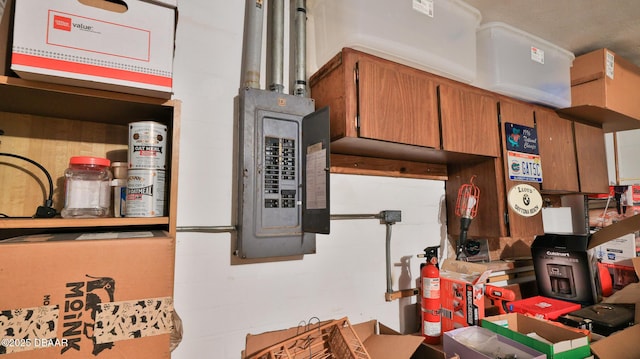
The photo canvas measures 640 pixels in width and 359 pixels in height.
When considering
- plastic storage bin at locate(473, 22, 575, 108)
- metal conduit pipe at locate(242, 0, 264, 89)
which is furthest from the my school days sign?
metal conduit pipe at locate(242, 0, 264, 89)

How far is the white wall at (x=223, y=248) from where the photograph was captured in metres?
1.26

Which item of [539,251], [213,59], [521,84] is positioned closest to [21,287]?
[213,59]

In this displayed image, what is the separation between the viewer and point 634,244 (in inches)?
87.8

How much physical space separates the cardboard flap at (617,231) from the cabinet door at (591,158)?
14.5 inches

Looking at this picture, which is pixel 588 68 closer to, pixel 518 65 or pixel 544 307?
pixel 518 65

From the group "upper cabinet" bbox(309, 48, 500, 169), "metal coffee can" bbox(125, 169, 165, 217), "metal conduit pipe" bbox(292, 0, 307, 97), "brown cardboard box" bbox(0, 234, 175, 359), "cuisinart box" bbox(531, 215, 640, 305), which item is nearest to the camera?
"brown cardboard box" bbox(0, 234, 175, 359)

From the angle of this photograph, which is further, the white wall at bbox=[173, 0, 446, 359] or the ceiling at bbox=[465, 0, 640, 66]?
the ceiling at bbox=[465, 0, 640, 66]

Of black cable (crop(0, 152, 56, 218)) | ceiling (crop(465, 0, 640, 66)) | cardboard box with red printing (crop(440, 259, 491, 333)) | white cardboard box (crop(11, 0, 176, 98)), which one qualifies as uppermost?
ceiling (crop(465, 0, 640, 66))

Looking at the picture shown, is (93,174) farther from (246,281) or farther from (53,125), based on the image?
(246,281)

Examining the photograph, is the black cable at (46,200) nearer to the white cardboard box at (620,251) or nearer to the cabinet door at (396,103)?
the cabinet door at (396,103)

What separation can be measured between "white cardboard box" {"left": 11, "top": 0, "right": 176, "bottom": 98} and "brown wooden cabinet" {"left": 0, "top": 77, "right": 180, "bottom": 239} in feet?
0.25

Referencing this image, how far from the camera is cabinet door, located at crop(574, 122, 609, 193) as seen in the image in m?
2.15

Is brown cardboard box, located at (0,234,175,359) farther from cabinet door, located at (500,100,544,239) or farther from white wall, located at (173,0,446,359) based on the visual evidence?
cabinet door, located at (500,100,544,239)

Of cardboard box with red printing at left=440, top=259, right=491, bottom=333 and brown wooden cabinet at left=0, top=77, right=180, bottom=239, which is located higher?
brown wooden cabinet at left=0, top=77, right=180, bottom=239
